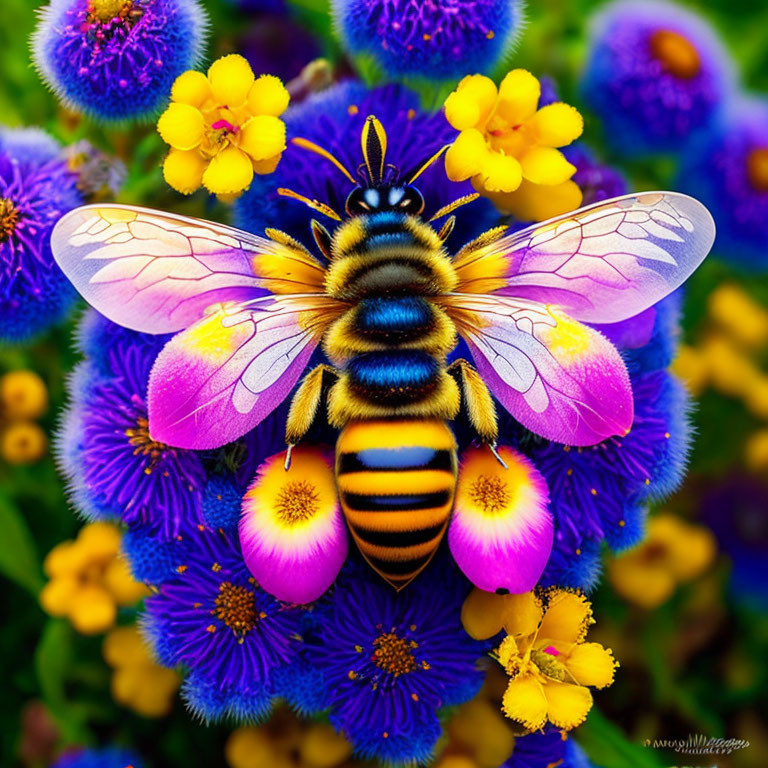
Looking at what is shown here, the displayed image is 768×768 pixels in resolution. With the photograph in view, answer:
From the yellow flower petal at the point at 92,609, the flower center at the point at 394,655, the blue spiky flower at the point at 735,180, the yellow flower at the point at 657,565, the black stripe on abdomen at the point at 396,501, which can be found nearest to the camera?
the black stripe on abdomen at the point at 396,501

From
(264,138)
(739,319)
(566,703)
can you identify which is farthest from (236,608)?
(739,319)

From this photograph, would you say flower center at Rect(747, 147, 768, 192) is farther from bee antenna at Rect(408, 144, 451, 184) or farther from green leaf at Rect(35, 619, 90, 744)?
green leaf at Rect(35, 619, 90, 744)

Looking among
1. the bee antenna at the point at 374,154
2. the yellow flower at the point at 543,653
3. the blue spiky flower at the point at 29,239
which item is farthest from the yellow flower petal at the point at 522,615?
the blue spiky flower at the point at 29,239

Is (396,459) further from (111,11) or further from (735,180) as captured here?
(735,180)

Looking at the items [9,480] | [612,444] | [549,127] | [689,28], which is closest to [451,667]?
[612,444]

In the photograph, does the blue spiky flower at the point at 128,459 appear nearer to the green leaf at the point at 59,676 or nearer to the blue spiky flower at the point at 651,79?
the green leaf at the point at 59,676

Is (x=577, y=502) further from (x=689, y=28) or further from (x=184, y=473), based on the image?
(x=689, y=28)

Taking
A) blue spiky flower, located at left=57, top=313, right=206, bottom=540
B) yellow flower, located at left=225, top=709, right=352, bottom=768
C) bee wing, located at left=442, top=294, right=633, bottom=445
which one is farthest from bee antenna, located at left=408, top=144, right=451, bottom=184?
yellow flower, located at left=225, top=709, right=352, bottom=768
